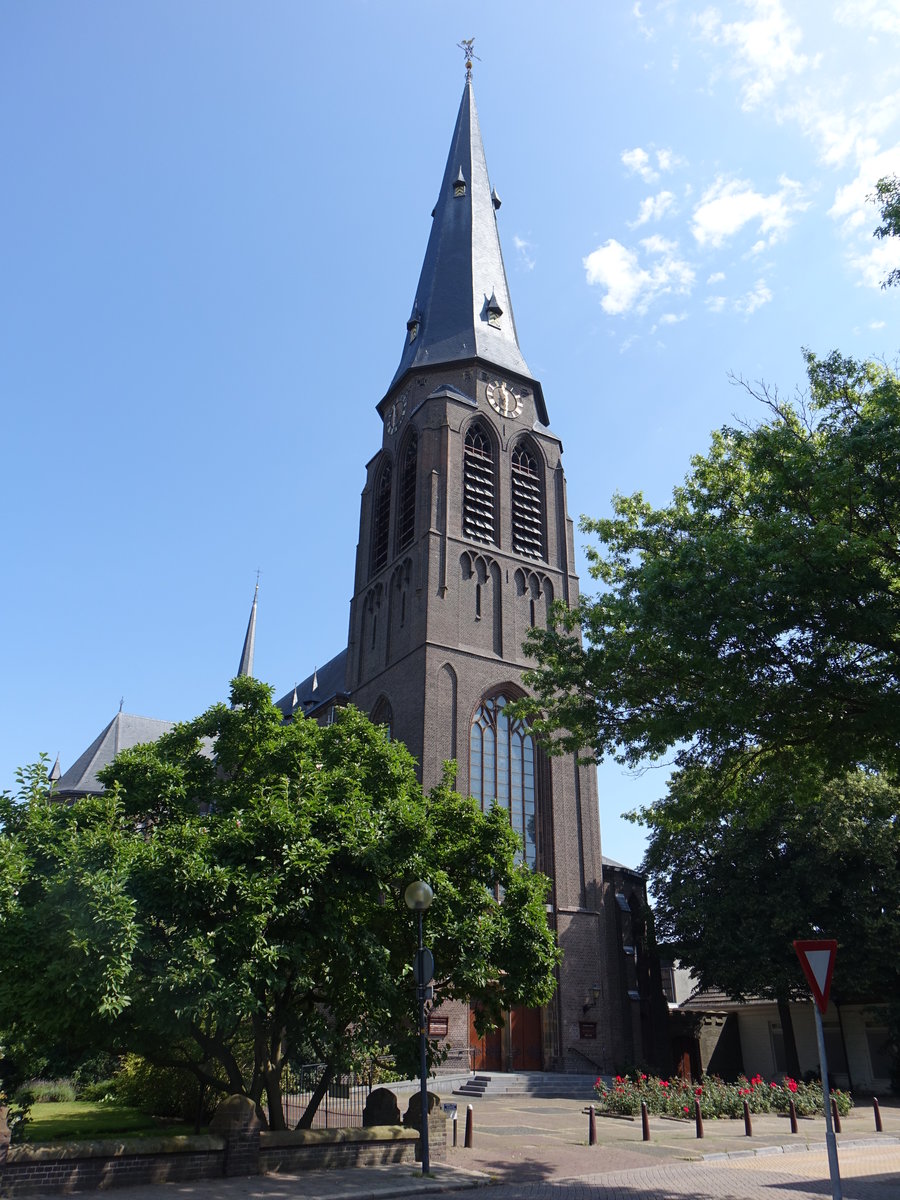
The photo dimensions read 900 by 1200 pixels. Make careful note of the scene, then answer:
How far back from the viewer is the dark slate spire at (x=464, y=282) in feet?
133

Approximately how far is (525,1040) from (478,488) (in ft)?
68.2

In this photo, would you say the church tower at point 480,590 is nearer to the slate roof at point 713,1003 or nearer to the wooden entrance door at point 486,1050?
the wooden entrance door at point 486,1050

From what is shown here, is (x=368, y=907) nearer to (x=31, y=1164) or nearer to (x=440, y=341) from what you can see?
(x=31, y=1164)

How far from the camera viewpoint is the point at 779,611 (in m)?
11.0

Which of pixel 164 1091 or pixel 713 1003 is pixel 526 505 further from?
pixel 164 1091

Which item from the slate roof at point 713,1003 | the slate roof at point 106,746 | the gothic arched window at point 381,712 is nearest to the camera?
the gothic arched window at point 381,712

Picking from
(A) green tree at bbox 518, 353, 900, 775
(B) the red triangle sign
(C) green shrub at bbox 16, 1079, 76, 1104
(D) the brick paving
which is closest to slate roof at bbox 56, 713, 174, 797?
(C) green shrub at bbox 16, 1079, 76, 1104

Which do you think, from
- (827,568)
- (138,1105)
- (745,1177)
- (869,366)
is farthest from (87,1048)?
(869,366)

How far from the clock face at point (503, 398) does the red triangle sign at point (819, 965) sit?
32.8 meters

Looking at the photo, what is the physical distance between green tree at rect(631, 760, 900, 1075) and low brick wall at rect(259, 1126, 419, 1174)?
14.5 metres

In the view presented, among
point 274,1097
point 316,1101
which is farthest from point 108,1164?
point 316,1101

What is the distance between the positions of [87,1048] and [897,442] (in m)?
13.3

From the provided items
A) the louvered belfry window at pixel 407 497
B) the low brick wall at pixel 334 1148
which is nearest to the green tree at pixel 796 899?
the low brick wall at pixel 334 1148

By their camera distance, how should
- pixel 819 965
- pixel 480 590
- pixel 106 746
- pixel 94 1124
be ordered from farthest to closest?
pixel 106 746
pixel 480 590
pixel 94 1124
pixel 819 965
